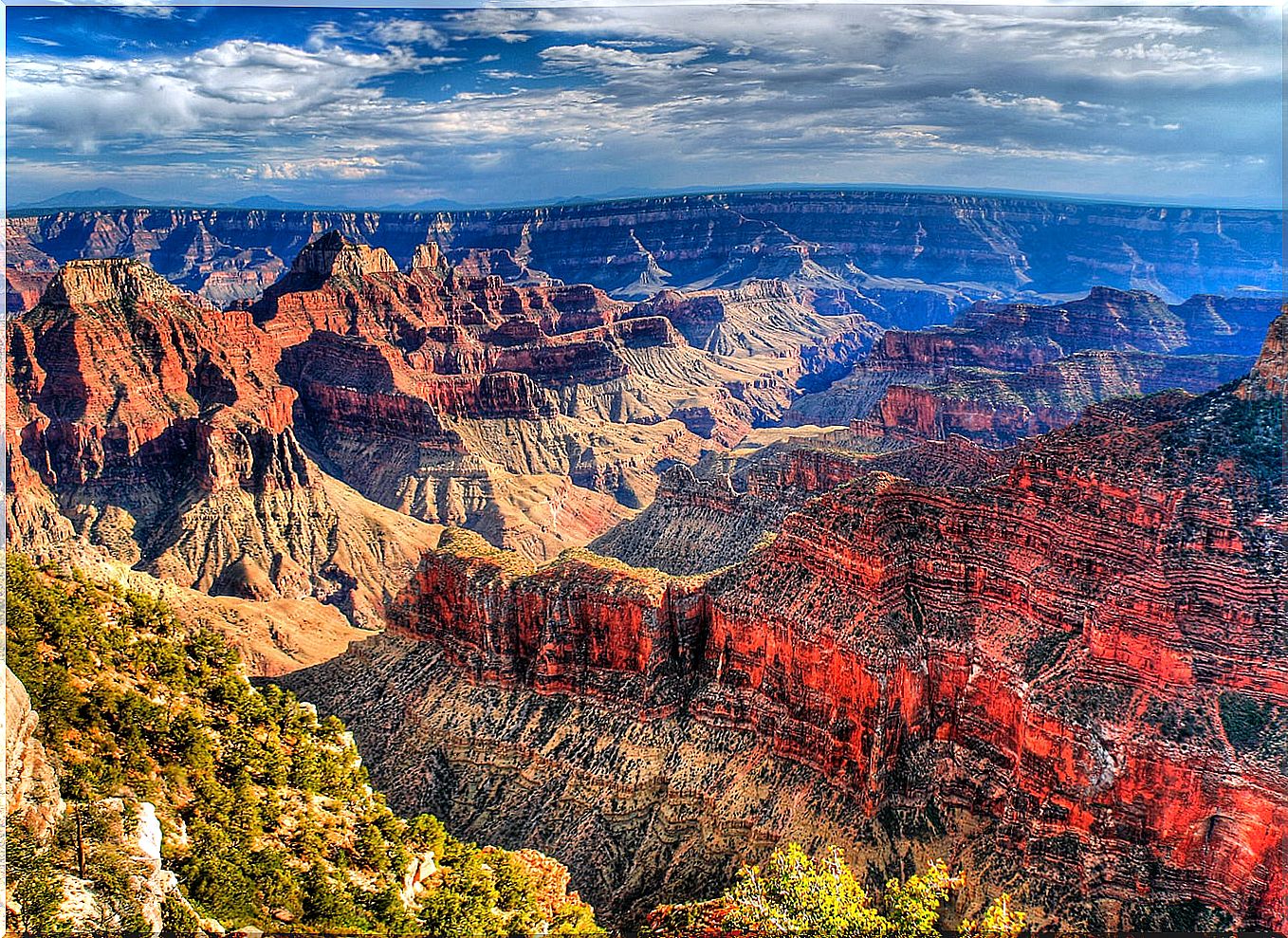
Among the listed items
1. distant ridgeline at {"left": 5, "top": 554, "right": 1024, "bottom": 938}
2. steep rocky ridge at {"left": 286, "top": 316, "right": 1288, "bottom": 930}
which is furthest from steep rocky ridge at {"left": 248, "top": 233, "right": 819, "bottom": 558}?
distant ridgeline at {"left": 5, "top": 554, "right": 1024, "bottom": 938}

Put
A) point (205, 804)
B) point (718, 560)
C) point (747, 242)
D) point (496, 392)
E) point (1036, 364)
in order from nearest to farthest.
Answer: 1. point (205, 804)
2. point (718, 560)
3. point (1036, 364)
4. point (496, 392)
5. point (747, 242)

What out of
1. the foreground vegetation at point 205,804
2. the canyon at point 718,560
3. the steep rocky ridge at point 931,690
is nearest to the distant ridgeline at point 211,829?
the foreground vegetation at point 205,804

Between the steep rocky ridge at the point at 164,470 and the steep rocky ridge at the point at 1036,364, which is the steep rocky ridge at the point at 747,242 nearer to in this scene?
the steep rocky ridge at the point at 1036,364

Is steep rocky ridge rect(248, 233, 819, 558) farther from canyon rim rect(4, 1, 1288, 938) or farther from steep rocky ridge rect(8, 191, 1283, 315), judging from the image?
steep rocky ridge rect(8, 191, 1283, 315)

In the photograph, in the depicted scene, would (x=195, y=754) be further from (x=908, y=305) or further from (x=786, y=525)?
(x=908, y=305)

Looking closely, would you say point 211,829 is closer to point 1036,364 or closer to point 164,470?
point 164,470

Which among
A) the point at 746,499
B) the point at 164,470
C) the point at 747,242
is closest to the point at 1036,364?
the point at 746,499
